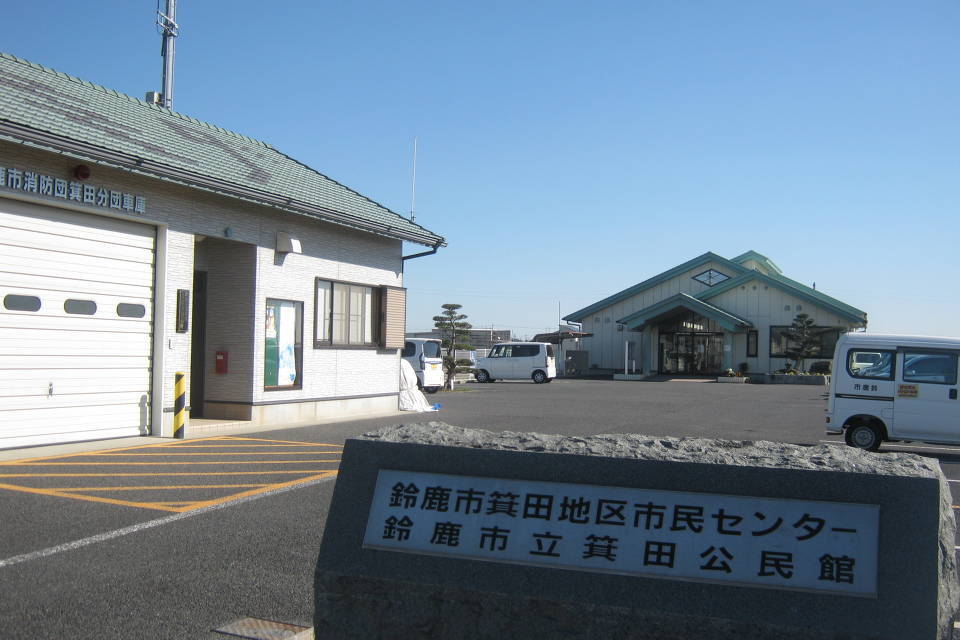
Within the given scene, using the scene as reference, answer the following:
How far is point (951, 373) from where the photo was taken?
37.7ft

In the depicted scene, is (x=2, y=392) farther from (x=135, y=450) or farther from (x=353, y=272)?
(x=353, y=272)

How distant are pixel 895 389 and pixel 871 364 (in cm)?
48

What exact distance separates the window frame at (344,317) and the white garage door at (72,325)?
3549mm

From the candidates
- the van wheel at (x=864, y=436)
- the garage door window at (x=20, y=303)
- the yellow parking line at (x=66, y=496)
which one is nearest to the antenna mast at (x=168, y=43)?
the garage door window at (x=20, y=303)

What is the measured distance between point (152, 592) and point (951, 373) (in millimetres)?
11202

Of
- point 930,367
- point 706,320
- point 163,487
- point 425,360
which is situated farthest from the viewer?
point 706,320

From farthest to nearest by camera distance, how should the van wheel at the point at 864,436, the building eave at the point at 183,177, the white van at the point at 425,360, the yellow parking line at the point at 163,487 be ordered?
the white van at the point at 425,360 → the van wheel at the point at 864,436 → the building eave at the point at 183,177 → the yellow parking line at the point at 163,487

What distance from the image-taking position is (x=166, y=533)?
19.4 feet

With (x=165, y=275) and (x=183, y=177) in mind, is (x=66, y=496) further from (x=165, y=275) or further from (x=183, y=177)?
(x=183, y=177)

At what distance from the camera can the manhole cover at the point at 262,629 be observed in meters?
3.85

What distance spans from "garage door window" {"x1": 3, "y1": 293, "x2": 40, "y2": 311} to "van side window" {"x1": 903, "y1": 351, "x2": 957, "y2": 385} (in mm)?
11941

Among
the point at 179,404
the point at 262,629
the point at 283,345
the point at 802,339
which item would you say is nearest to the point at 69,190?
the point at 179,404

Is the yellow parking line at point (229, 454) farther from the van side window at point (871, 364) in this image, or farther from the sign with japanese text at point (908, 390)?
the sign with japanese text at point (908, 390)

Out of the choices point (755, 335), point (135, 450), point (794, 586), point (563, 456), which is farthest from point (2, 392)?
point (755, 335)
